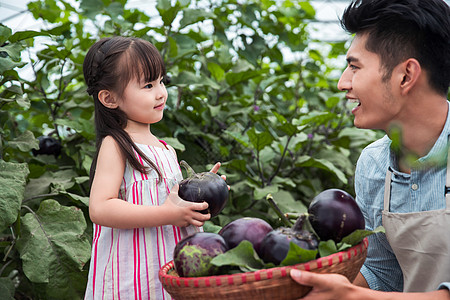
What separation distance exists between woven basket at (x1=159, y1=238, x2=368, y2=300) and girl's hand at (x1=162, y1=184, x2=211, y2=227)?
269 mm

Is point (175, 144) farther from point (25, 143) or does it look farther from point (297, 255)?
point (297, 255)

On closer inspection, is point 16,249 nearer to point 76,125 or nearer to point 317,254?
point 76,125

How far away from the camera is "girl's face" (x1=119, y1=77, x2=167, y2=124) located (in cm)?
156

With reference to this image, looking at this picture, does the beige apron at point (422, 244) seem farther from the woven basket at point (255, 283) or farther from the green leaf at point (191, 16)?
the green leaf at point (191, 16)

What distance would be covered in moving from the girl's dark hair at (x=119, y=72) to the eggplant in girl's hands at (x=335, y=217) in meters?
0.52

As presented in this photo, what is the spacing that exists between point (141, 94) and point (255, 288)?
0.75 meters

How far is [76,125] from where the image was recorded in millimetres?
2213

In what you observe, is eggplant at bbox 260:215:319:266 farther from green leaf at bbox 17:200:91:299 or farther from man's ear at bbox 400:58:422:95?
green leaf at bbox 17:200:91:299

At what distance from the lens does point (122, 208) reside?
4.61 ft

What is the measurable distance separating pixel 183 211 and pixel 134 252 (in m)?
0.23

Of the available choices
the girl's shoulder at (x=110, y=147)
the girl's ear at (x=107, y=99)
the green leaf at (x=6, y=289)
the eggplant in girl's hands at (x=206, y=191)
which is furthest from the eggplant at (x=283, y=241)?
the green leaf at (x=6, y=289)

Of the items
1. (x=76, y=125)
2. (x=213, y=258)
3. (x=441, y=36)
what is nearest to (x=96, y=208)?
(x=213, y=258)

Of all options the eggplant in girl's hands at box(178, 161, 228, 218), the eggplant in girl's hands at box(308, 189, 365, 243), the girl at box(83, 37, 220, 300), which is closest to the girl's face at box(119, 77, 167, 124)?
the girl at box(83, 37, 220, 300)

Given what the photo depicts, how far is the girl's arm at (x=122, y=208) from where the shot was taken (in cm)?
137
